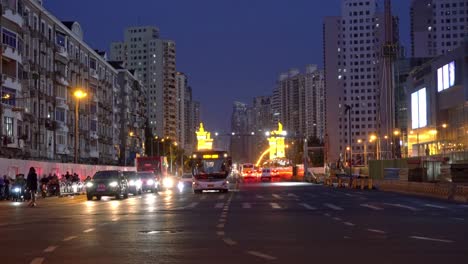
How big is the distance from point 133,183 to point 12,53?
49.2 ft

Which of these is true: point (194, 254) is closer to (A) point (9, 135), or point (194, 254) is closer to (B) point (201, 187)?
(B) point (201, 187)

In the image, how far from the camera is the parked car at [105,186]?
45.9 meters

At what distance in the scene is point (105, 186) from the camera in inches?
1810

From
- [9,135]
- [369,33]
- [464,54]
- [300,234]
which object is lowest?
[300,234]

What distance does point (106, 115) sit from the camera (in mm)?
110062

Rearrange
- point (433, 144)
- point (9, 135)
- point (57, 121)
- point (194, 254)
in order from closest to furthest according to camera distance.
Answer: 1. point (194, 254)
2. point (9, 135)
3. point (57, 121)
4. point (433, 144)

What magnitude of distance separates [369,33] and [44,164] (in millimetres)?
147096

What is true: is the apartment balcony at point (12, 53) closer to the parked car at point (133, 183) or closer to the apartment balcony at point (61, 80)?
the parked car at point (133, 183)

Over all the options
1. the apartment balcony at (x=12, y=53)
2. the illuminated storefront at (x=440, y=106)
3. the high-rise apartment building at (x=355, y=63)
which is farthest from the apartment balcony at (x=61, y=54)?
the high-rise apartment building at (x=355, y=63)

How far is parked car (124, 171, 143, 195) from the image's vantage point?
54.0 m

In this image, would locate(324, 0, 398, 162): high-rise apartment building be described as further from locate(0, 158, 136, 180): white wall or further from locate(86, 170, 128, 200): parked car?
locate(86, 170, 128, 200): parked car

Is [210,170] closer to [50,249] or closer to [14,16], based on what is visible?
[14,16]

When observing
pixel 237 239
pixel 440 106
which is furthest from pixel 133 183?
pixel 440 106

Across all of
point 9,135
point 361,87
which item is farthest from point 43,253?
point 361,87
